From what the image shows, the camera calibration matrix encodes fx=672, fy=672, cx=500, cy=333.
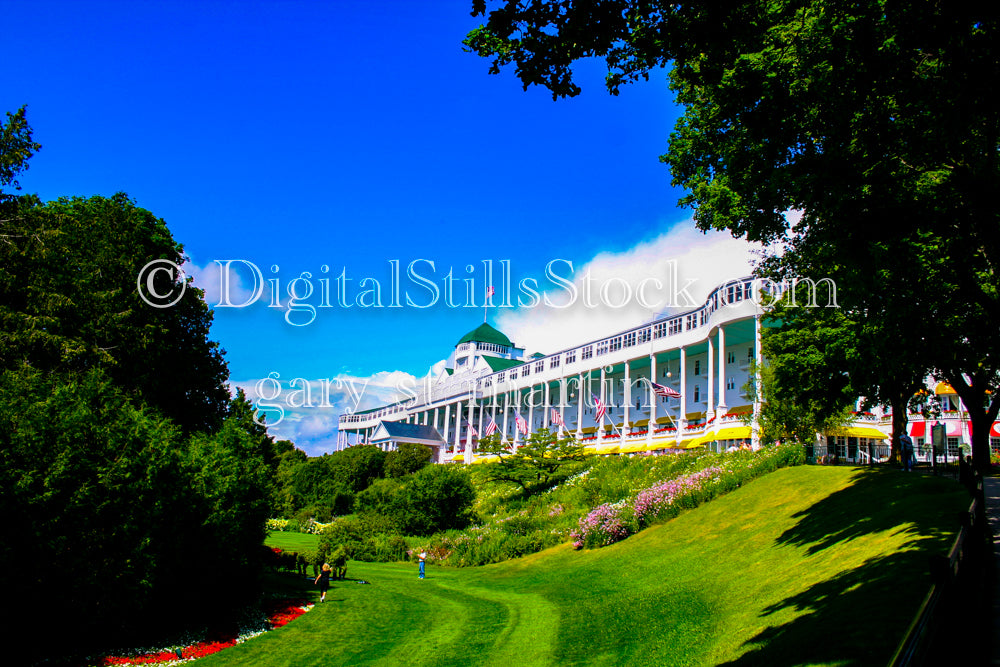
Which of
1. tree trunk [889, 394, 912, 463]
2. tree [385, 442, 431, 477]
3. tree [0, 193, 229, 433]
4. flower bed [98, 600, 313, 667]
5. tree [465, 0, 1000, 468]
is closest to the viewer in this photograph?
tree [465, 0, 1000, 468]

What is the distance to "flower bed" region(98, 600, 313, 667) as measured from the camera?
1534 centimetres

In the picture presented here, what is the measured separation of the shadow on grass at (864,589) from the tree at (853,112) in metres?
4.35

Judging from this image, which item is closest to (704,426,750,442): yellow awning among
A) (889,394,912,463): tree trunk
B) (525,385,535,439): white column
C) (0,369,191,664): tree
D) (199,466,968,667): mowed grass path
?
(889,394,912,463): tree trunk

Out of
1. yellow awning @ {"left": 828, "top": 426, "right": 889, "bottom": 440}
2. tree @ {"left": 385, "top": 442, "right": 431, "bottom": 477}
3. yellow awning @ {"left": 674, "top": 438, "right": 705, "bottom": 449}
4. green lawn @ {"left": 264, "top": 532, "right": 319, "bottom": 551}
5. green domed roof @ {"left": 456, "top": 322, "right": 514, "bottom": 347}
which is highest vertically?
green domed roof @ {"left": 456, "top": 322, "right": 514, "bottom": 347}

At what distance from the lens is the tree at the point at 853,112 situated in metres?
9.12

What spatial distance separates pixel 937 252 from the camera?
1429 cm

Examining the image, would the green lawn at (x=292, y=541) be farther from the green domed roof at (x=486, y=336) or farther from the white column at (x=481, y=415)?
the green domed roof at (x=486, y=336)

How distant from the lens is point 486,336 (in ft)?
376

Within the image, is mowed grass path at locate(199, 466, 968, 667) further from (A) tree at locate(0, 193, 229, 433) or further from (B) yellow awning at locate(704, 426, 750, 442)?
(B) yellow awning at locate(704, 426, 750, 442)

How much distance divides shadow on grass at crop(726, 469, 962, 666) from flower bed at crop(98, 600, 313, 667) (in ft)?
41.4

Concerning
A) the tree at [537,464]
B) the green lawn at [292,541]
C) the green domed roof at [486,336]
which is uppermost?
the green domed roof at [486,336]

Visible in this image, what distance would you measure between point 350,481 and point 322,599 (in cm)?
4545

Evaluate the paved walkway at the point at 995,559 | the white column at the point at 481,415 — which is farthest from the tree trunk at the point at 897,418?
the white column at the point at 481,415

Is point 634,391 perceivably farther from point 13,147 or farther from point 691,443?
point 13,147
